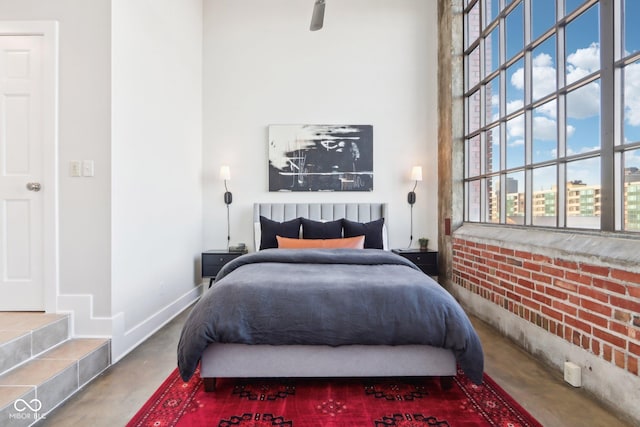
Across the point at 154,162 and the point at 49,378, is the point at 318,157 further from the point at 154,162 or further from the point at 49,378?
the point at 49,378

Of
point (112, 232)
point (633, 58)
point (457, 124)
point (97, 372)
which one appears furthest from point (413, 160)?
point (97, 372)

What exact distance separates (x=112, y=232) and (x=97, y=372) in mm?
→ 895

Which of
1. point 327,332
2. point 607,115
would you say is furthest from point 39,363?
point 607,115

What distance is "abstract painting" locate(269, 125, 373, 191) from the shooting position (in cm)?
428

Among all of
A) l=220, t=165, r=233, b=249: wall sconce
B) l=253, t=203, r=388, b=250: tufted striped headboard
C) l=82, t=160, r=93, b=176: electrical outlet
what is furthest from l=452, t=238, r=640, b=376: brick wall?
l=82, t=160, r=93, b=176: electrical outlet

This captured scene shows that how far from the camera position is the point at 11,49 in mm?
2426

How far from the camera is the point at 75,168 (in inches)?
94.0

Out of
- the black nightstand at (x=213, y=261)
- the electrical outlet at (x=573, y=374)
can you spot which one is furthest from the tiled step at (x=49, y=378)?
the electrical outlet at (x=573, y=374)

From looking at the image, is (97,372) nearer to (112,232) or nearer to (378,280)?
(112,232)

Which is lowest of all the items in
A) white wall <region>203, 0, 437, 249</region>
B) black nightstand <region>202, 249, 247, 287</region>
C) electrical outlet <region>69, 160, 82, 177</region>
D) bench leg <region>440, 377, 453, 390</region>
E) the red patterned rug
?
the red patterned rug

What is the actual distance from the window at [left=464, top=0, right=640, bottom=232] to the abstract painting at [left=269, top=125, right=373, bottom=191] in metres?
1.26

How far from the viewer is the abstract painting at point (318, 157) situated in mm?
4277

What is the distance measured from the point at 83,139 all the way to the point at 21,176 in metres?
0.53

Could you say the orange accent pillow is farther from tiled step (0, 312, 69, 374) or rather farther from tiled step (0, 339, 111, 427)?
tiled step (0, 312, 69, 374)
